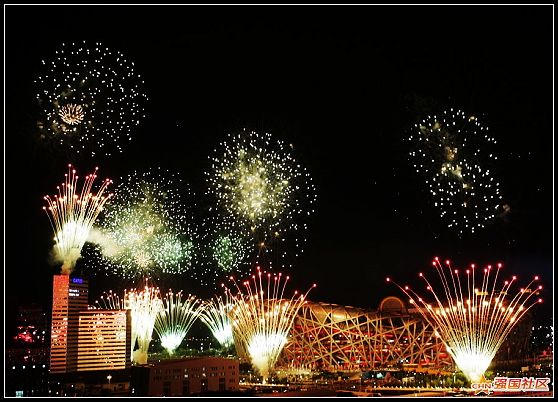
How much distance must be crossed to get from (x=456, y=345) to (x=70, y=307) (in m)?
43.1

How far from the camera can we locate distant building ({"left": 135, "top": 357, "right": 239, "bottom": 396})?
183 feet

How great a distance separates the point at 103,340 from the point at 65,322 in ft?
16.1

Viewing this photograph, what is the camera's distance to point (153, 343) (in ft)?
389

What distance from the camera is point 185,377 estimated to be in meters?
56.5

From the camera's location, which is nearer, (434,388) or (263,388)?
(434,388)

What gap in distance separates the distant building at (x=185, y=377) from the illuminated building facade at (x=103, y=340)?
15.1 metres

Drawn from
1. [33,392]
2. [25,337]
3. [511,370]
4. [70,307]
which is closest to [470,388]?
[511,370]

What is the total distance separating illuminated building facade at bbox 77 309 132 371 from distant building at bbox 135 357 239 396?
1506 cm

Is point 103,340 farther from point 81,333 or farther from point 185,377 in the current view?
point 185,377

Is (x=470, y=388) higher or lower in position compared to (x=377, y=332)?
lower

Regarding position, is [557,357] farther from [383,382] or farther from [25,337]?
[25,337]

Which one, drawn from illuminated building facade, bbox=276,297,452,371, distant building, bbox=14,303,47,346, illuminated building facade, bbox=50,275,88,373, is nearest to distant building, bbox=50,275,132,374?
illuminated building facade, bbox=50,275,88,373

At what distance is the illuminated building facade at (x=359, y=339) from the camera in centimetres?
7444

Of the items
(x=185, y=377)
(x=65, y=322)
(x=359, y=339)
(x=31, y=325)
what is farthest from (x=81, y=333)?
(x=31, y=325)
